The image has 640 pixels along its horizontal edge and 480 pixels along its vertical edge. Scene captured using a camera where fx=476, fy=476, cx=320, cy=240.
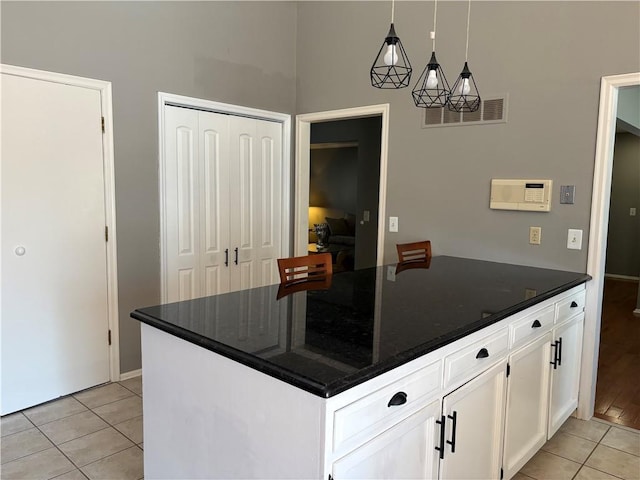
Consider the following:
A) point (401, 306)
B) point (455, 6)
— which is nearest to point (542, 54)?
point (455, 6)

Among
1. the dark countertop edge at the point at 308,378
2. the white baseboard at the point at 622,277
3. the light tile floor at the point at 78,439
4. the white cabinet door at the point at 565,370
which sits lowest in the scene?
the light tile floor at the point at 78,439

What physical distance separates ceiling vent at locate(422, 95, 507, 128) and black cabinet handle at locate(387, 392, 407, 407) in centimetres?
234

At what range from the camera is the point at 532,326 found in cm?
228

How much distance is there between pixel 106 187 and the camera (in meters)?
3.20

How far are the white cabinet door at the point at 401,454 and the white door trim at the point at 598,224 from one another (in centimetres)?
177

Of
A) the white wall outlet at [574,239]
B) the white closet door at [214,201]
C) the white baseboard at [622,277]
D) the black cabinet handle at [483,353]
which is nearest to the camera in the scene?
the black cabinet handle at [483,353]

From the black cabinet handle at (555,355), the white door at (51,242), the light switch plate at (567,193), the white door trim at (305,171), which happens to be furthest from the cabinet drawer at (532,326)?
the white door at (51,242)

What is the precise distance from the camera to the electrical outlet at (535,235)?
3100mm

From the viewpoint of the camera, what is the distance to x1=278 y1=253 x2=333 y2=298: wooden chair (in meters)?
2.48

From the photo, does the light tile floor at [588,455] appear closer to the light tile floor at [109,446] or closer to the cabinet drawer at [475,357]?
the light tile floor at [109,446]

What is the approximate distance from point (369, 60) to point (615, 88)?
1.79 m

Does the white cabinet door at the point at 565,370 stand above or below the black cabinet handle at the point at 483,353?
below

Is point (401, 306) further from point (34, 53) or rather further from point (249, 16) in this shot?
point (249, 16)

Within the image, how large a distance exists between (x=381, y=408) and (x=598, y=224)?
85.1 inches
